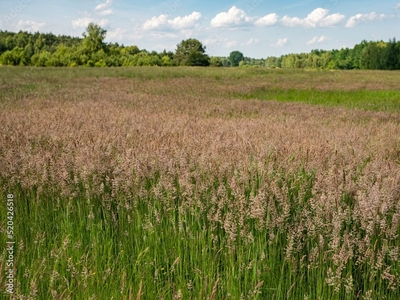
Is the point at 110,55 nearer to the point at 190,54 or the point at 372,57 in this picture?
the point at 190,54

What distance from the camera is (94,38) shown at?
89875mm

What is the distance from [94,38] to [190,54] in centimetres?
2379

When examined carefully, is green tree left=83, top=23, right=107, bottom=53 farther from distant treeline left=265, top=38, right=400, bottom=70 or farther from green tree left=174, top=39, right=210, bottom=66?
distant treeline left=265, top=38, right=400, bottom=70

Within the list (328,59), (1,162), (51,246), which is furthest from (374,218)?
(328,59)

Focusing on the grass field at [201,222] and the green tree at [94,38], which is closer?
the grass field at [201,222]

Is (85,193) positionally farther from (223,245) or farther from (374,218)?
(374,218)

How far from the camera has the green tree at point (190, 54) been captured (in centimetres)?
9819

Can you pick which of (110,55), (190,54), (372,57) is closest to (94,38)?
(110,55)

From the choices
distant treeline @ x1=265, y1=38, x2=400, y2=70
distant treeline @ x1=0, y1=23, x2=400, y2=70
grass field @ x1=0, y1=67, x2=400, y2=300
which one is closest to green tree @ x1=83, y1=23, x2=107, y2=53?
distant treeline @ x1=0, y1=23, x2=400, y2=70

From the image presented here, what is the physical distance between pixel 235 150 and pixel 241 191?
1.65m

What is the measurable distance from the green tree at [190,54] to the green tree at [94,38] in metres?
19.9

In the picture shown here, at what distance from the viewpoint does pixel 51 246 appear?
3.45 metres

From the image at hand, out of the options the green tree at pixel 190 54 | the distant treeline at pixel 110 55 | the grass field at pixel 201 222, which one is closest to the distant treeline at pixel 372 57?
the distant treeline at pixel 110 55

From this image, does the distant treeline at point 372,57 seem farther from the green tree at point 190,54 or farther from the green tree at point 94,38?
the green tree at point 94,38
